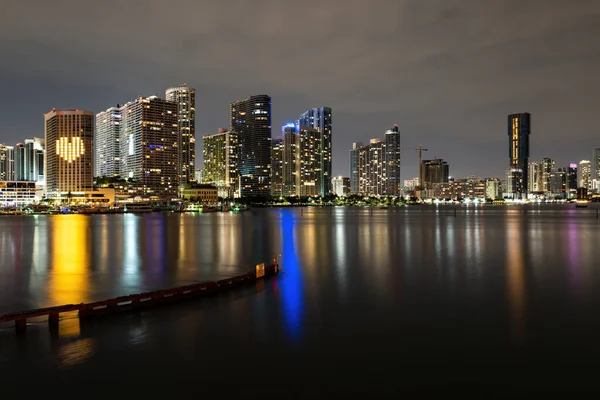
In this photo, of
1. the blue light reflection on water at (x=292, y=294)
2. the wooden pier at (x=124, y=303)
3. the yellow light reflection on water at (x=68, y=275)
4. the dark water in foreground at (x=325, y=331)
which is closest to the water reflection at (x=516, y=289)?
the dark water in foreground at (x=325, y=331)

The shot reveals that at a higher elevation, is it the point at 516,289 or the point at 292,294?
the point at 292,294

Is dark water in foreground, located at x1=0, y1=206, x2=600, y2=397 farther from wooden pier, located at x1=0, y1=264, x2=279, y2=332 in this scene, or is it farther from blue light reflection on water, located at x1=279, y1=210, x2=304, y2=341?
wooden pier, located at x1=0, y1=264, x2=279, y2=332

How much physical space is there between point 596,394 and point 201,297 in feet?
52.5

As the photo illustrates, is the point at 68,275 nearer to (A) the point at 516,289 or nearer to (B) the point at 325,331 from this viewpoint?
(B) the point at 325,331

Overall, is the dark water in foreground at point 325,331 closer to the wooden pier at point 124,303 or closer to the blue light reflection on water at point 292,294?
the blue light reflection on water at point 292,294

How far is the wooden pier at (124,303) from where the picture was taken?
1656cm

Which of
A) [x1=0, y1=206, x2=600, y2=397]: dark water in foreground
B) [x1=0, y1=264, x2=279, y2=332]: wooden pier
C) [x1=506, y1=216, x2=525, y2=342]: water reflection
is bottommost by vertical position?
[x1=506, y1=216, x2=525, y2=342]: water reflection

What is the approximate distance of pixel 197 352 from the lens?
1445 cm

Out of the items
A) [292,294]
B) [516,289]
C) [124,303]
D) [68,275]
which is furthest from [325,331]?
[68,275]

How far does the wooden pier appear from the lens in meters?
16.6

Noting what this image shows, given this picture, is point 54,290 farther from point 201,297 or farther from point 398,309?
point 398,309

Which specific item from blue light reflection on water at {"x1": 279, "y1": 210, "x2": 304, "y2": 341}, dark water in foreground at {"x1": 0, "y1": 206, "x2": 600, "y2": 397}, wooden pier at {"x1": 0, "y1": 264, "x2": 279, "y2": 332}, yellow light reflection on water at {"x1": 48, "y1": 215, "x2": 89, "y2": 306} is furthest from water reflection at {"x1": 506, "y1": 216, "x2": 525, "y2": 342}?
yellow light reflection on water at {"x1": 48, "y1": 215, "x2": 89, "y2": 306}

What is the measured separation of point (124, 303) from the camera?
19484 millimetres

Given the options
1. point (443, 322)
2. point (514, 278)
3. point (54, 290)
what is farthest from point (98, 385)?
point (514, 278)
